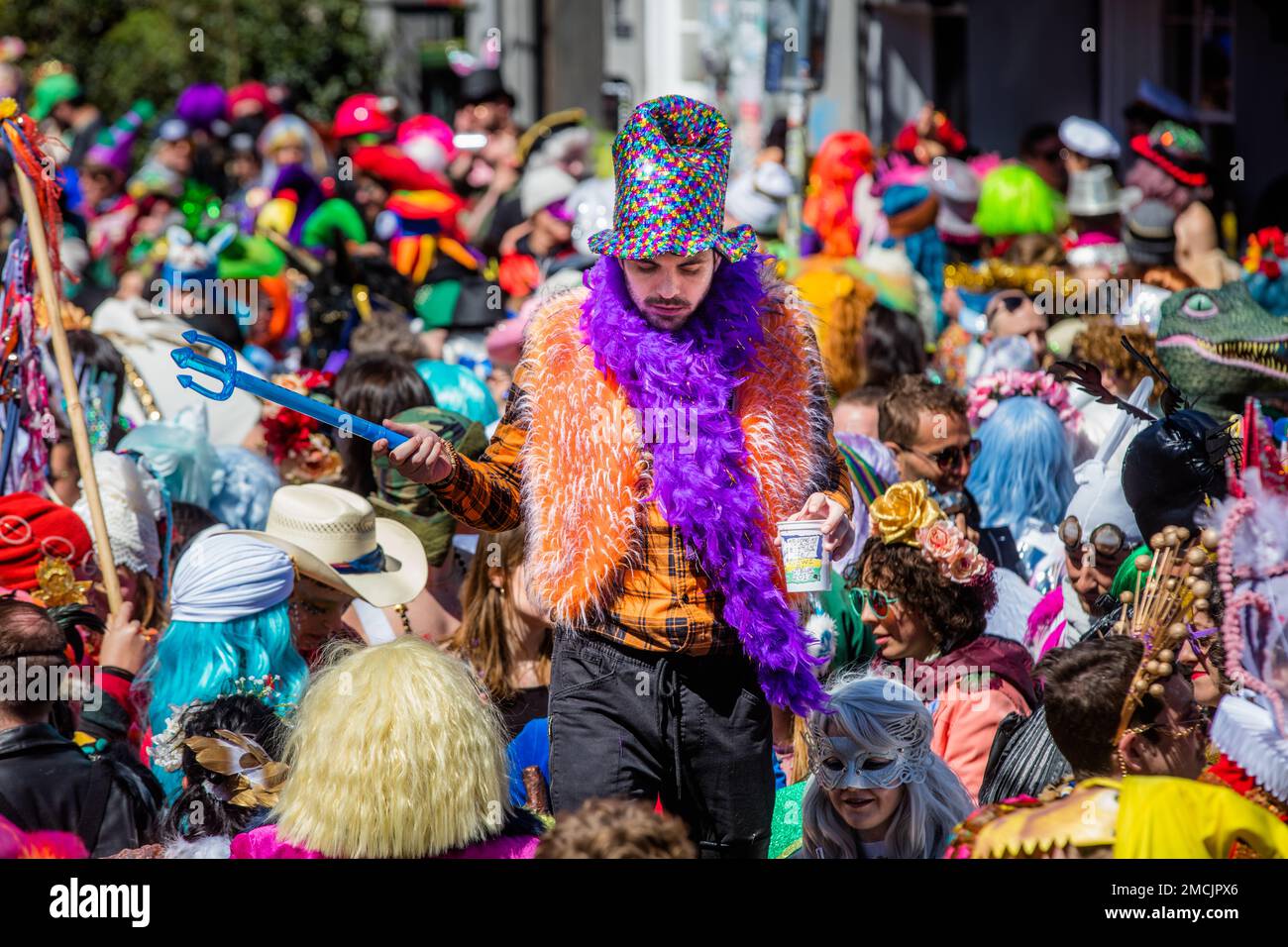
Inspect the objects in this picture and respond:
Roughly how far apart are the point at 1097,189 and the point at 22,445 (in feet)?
19.6

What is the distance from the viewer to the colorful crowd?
8.61 feet

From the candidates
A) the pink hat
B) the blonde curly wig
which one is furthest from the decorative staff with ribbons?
the pink hat

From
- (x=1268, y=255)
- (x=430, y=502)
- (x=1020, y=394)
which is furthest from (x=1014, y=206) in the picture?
(x=430, y=502)

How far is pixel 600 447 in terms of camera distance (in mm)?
2854

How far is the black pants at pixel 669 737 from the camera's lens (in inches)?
109

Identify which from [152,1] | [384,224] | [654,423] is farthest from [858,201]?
[152,1]

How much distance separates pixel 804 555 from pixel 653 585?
28 centimetres

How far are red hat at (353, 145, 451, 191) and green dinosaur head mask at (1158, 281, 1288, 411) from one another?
5266 millimetres

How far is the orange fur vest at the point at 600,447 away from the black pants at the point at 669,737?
0.43ft

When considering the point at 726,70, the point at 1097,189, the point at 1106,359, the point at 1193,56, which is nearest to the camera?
the point at 1106,359

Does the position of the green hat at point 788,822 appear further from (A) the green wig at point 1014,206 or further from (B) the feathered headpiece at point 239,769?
(A) the green wig at point 1014,206

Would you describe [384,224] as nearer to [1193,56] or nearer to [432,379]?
[432,379]

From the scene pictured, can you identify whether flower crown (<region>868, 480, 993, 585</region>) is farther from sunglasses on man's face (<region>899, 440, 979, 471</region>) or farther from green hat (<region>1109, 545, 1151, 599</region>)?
sunglasses on man's face (<region>899, 440, 979, 471</region>)

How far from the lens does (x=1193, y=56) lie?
10.8 metres
